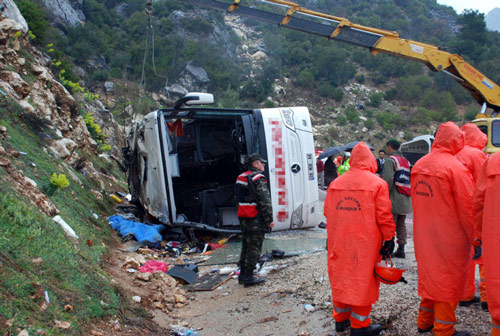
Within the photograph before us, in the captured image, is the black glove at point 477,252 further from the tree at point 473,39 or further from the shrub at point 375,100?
the tree at point 473,39

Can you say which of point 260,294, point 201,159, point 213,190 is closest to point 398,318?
point 260,294

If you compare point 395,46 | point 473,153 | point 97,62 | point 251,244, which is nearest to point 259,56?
point 97,62

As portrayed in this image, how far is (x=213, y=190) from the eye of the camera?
7863mm

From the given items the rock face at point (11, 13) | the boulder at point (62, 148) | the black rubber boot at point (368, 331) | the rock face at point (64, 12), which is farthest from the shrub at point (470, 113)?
the black rubber boot at point (368, 331)

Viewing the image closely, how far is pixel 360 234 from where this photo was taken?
11.3ft

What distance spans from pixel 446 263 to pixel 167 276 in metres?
3.39

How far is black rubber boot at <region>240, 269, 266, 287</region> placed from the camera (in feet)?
17.2

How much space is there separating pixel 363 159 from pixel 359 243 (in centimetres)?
67

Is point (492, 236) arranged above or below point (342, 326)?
above

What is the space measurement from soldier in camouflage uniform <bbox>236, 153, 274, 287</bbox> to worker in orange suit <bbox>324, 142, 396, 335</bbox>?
1.66 m

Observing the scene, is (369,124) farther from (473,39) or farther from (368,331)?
(368,331)

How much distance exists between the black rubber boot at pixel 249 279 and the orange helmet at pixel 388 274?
2087 mm

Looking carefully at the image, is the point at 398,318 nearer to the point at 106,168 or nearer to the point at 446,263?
the point at 446,263

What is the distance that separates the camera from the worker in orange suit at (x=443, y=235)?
3221 millimetres
